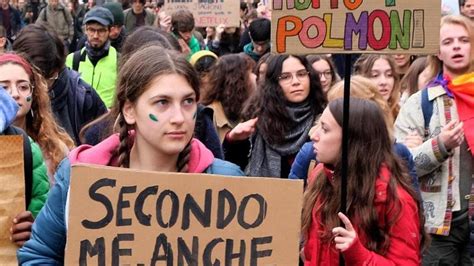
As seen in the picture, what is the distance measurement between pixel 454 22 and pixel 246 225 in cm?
307

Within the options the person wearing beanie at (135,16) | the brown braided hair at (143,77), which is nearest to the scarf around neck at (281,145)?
the brown braided hair at (143,77)

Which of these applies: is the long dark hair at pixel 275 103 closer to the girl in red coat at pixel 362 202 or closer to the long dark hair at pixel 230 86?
the long dark hair at pixel 230 86

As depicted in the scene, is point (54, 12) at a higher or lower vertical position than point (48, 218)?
higher

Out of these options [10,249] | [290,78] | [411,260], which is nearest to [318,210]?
[411,260]

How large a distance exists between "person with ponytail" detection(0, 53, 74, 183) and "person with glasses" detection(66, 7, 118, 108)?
3356mm

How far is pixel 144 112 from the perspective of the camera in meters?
3.11

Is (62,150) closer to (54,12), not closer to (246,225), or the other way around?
(246,225)

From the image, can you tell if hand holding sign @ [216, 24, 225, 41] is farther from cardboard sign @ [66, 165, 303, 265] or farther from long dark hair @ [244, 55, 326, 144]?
cardboard sign @ [66, 165, 303, 265]

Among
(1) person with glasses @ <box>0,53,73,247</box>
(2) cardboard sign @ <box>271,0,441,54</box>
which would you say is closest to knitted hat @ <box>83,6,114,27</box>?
(1) person with glasses @ <box>0,53,73,247</box>

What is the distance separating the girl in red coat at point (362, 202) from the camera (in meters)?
3.88

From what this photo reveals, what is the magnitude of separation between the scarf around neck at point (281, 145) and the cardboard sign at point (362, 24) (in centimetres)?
169

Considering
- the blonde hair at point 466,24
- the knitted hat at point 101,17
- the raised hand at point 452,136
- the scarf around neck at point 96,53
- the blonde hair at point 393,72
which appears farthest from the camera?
the knitted hat at point 101,17

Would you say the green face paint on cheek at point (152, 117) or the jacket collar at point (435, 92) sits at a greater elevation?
the jacket collar at point (435, 92)

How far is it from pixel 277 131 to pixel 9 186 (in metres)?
2.38
